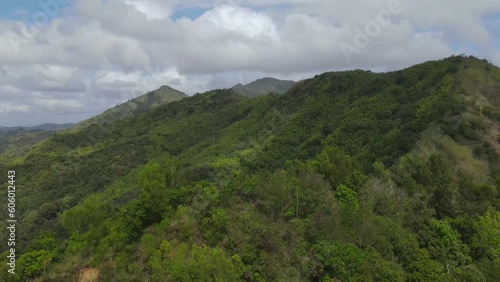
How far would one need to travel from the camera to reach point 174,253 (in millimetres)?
34156

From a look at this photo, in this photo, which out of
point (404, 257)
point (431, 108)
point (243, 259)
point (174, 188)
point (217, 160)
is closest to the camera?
point (243, 259)

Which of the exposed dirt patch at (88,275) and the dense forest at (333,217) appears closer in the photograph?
the dense forest at (333,217)

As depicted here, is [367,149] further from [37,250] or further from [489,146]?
[37,250]

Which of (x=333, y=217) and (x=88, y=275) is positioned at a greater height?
(x=333, y=217)

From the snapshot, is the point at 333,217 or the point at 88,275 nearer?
the point at 88,275

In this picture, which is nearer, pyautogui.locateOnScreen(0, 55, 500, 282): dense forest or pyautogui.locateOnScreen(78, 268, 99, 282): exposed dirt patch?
pyautogui.locateOnScreen(0, 55, 500, 282): dense forest

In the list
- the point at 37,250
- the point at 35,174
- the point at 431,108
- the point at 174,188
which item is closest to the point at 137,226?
the point at 174,188

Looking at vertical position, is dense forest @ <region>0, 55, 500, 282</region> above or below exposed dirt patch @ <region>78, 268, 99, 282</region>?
above

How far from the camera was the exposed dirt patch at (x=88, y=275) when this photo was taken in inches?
1467

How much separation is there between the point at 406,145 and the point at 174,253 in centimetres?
4841

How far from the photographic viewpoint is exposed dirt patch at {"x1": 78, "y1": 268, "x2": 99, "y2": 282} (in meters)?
37.3

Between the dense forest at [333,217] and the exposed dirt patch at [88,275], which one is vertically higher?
the dense forest at [333,217]

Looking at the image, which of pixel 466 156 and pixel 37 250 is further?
pixel 466 156

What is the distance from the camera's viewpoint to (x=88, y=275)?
124ft
